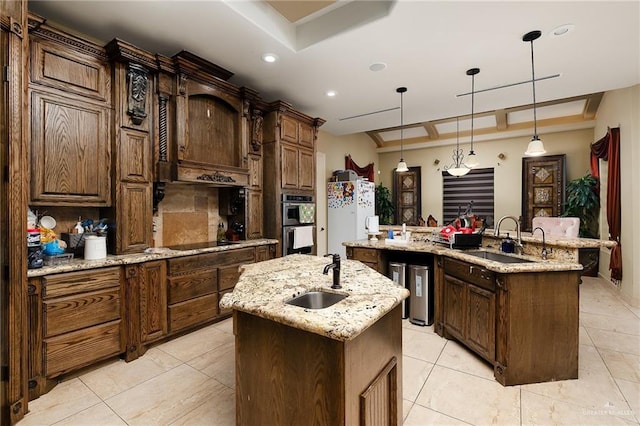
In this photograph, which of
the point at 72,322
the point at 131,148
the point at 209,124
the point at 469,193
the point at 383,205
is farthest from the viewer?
the point at 383,205

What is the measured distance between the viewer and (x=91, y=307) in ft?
7.47

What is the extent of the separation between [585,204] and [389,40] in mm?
4916

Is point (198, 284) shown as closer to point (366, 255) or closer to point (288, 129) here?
point (366, 255)

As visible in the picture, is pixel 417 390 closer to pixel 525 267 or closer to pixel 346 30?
pixel 525 267

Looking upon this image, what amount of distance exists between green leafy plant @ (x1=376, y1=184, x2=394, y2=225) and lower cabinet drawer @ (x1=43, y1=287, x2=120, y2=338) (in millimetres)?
5945

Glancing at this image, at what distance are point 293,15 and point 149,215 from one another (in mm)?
2315

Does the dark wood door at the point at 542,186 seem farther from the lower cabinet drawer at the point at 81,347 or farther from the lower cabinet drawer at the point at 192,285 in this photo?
the lower cabinet drawer at the point at 81,347

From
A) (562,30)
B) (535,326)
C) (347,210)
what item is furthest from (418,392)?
(347,210)

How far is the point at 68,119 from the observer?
7.71 ft

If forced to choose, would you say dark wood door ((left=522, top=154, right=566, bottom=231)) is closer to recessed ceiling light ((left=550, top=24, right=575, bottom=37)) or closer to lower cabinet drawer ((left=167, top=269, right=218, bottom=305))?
recessed ceiling light ((left=550, top=24, right=575, bottom=37))

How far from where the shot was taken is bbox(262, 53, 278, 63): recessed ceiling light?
2.99 meters

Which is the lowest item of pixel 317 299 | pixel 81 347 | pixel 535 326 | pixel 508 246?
pixel 81 347

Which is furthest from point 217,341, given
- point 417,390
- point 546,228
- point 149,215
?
point 546,228

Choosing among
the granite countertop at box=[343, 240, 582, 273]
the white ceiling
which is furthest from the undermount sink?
the white ceiling
